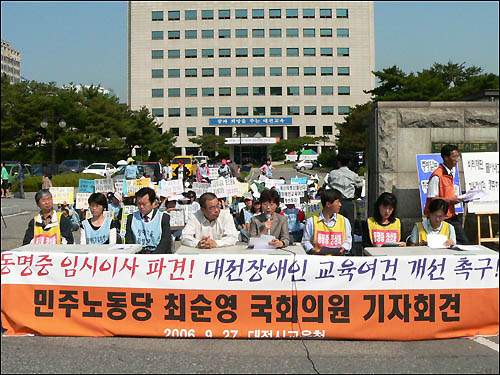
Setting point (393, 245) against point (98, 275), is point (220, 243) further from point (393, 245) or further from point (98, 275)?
point (393, 245)

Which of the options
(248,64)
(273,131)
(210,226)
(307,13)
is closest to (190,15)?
(248,64)

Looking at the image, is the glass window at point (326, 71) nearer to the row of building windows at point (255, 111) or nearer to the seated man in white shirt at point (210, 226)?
the row of building windows at point (255, 111)

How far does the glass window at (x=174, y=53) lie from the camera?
299ft

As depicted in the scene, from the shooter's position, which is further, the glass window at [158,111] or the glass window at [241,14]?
the glass window at [158,111]

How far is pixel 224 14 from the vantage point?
297 ft

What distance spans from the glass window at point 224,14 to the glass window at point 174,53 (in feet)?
27.9

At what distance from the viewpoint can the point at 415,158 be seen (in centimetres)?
1009

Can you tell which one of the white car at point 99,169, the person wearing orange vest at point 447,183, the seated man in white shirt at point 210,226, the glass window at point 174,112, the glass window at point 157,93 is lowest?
the seated man in white shirt at point 210,226

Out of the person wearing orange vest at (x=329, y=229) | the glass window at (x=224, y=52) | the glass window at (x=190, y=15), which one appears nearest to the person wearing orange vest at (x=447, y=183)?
the person wearing orange vest at (x=329, y=229)

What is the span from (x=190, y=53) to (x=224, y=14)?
8057 millimetres

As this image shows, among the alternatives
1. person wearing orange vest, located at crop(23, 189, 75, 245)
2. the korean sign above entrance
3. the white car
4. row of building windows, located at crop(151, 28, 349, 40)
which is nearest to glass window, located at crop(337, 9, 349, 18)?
row of building windows, located at crop(151, 28, 349, 40)

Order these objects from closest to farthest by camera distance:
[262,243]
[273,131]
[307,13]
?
[262,243] < [307,13] < [273,131]

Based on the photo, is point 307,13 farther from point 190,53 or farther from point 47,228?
point 47,228

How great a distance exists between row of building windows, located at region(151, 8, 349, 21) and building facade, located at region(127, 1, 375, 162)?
0.50 feet
